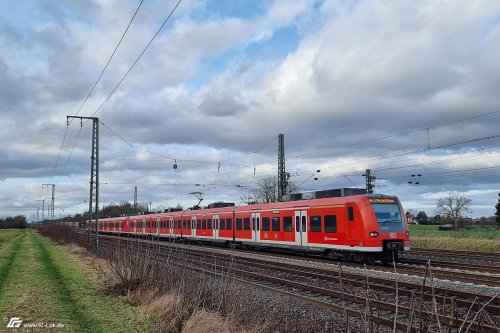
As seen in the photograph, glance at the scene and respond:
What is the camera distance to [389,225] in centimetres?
2038

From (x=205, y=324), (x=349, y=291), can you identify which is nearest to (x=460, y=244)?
(x=349, y=291)

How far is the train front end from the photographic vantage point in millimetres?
19953

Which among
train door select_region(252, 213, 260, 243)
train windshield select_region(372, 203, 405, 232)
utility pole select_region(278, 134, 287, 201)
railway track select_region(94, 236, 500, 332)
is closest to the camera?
railway track select_region(94, 236, 500, 332)

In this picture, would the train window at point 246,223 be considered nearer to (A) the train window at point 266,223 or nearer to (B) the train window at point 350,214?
(A) the train window at point 266,223

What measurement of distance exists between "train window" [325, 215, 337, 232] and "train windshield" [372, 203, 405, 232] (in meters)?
2.20

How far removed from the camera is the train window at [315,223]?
22.9 metres

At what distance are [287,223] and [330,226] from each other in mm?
4155

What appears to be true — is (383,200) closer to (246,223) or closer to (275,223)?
(275,223)

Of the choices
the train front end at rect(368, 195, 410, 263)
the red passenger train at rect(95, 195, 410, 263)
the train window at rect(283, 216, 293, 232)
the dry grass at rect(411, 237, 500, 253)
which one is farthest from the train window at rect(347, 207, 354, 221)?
the dry grass at rect(411, 237, 500, 253)

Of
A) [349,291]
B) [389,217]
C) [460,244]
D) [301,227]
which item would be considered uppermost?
[389,217]

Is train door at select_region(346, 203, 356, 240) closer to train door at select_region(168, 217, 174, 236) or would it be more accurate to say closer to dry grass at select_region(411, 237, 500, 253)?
dry grass at select_region(411, 237, 500, 253)

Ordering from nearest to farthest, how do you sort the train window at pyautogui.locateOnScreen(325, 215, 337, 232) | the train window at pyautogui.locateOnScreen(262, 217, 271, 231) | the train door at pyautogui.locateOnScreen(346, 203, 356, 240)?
1. the train door at pyautogui.locateOnScreen(346, 203, 356, 240)
2. the train window at pyautogui.locateOnScreen(325, 215, 337, 232)
3. the train window at pyautogui.locateOnScreen(262, 217, 271, 231)

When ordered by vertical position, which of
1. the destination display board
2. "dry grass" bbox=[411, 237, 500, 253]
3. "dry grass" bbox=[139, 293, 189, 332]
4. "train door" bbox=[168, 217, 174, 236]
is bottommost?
"dry grass" bbox=[411, 237, 500, 253]

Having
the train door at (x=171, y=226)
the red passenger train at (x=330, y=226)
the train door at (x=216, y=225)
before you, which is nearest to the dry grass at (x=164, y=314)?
the red passenger train at (x=330, y=226)
